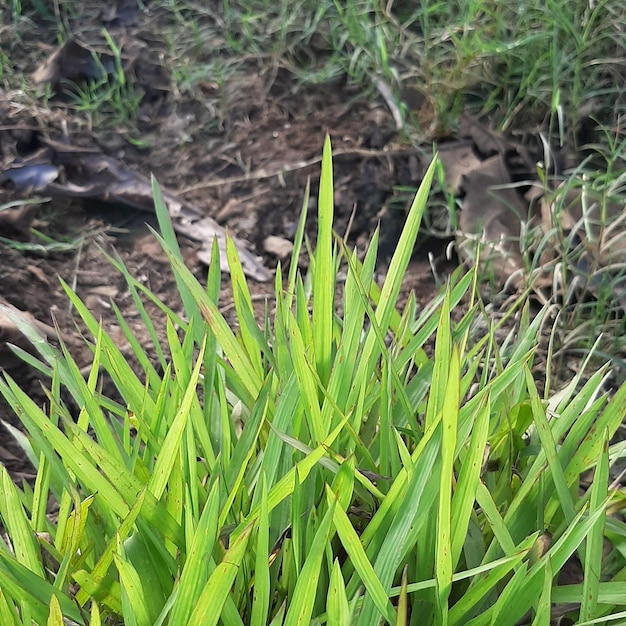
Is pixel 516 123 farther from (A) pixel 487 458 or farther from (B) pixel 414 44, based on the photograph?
(A) pixel 487 458

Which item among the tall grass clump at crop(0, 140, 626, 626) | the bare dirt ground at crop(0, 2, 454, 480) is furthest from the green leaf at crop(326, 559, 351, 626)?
the bare dirt ground at crop(0, 2, 454, 480)

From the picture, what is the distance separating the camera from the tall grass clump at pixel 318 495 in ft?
1.90

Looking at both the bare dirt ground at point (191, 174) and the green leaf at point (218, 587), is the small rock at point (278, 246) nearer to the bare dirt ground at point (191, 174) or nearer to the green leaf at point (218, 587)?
the bare dirt ground at point (191, 174)

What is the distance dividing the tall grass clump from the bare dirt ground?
61 centimetres

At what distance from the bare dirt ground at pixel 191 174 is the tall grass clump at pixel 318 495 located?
0.61m

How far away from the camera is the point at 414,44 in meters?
1.88

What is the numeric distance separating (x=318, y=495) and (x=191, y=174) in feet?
4.22

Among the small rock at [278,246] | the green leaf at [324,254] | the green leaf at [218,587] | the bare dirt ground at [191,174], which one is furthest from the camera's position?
the small rock at [278,246]

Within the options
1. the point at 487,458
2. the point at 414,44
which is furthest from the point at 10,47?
the point at 487,458

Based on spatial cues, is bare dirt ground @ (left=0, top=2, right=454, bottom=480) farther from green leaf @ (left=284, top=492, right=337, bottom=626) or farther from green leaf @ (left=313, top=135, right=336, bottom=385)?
green leaf @ (left=284, top=492, right=337, bottom=626)

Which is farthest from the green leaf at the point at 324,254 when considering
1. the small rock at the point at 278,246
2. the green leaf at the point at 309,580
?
the small rock at the point at 278,246

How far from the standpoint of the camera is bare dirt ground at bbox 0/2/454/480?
151cm

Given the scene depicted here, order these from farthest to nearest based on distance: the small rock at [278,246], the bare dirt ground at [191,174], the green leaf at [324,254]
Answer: the small rock at [278,246] → the bare dirt ground at [191,174] → the green leaf at [324,254]

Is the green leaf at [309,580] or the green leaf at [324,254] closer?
the green leaf at [309,580]
